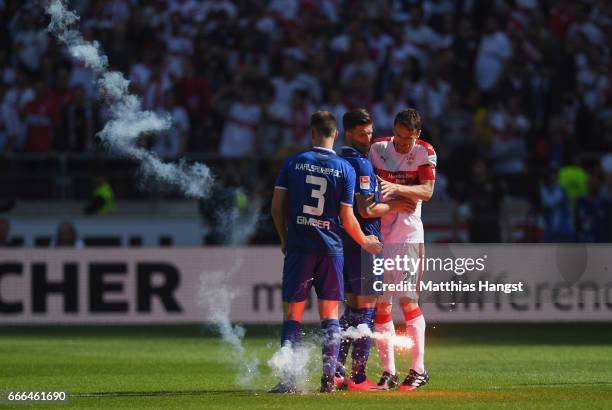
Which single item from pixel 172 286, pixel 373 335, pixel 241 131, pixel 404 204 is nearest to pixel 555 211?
pixel 241 131

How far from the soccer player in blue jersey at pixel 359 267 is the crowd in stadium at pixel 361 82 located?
8.79 meters

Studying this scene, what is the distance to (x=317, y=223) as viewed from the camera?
11367 mm

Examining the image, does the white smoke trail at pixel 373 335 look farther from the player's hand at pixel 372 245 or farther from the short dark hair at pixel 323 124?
the short dark hair at pixel 323 124

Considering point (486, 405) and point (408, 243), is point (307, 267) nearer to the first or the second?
point (408, 243)

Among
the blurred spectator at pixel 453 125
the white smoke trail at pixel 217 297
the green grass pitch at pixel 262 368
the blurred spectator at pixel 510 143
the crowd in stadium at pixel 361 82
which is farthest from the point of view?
the blurred spectator at pixel 510 143

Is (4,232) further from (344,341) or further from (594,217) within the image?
(344,341)

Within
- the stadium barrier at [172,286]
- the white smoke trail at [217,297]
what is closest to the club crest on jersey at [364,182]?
the white smoke trail at [217,297]

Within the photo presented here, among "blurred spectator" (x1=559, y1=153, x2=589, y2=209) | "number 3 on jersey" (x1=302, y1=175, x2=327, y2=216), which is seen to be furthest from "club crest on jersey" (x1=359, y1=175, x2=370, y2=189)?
"blurred spectator" (x1=559, y1=153, x2=589, y2=209)

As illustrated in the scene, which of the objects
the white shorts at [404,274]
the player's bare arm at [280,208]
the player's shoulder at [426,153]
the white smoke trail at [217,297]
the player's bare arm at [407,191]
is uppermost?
the player's shoulder at [426,153]

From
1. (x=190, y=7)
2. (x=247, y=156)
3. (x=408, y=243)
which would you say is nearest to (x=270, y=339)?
(x=247, y=156)

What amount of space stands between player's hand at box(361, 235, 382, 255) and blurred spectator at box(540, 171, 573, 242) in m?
10.9

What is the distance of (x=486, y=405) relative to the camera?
10.9m

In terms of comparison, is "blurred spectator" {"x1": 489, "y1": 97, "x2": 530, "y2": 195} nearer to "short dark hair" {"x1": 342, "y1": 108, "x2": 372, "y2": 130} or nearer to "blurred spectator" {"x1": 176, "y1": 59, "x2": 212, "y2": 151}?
"blurred spectator" {"x1": 176, "y1": 59, "x2": 212, "y2": 151}

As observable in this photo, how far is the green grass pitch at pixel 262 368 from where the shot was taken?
1122 cm
